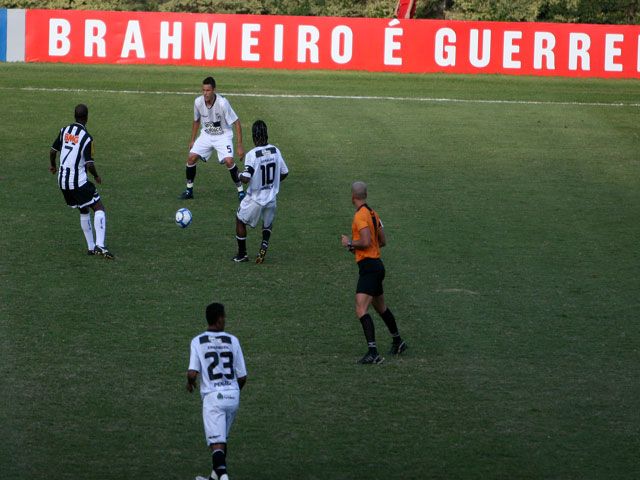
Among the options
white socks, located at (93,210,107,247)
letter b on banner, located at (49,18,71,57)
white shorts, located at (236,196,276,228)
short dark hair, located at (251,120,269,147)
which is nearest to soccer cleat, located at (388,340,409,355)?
white shorts, located at (236,196,276,228)

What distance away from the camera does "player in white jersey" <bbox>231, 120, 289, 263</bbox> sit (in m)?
14.5

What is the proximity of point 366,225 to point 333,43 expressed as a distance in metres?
27.0

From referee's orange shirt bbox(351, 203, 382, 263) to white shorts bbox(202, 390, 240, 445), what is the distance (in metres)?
3.38

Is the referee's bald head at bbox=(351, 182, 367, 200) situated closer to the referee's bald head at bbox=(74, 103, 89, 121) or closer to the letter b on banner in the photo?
the referee's bald head at bbox=(74, 103, 89, 121)

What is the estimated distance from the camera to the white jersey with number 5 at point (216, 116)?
1834 centimetres

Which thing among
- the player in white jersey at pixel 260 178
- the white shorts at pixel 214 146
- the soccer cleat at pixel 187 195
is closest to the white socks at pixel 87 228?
the player in white jersey at pixel 260 178

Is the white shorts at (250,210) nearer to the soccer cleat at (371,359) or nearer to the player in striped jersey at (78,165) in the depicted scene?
the player in striped jersey at (78,165)

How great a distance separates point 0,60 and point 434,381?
30.4 meters

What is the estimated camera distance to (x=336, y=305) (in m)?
13.8

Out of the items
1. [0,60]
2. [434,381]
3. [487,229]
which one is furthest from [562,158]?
[0,60]

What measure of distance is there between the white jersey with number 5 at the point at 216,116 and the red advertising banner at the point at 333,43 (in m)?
18.6

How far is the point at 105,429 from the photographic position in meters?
9.52

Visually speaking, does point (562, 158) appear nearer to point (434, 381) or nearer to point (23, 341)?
point (434, 381)

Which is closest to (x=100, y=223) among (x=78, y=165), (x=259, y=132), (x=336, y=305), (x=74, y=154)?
(x=78, y=165)
